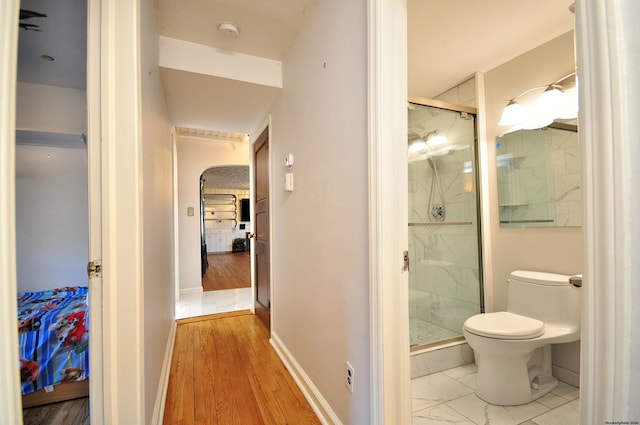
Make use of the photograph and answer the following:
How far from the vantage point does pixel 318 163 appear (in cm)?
160

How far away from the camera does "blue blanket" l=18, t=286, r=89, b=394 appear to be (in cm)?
165

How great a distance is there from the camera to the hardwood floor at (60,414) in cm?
158

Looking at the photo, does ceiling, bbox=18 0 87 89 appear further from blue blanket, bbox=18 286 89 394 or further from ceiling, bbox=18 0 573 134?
blue blanket, bbox=18 286 89 394

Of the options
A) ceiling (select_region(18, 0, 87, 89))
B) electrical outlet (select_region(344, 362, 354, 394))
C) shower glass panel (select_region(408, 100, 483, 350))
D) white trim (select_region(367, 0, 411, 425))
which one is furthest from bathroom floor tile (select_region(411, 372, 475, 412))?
ceiling (select_region(18, 0, 87, 89))

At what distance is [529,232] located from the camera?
2.01 metres

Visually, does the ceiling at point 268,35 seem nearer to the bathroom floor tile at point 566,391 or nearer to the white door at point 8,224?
the white door at point 8,224

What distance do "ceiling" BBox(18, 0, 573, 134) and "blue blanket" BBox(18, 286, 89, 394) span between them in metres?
1.84

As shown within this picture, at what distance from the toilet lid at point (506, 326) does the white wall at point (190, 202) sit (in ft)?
13.0

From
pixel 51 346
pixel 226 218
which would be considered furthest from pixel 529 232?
pixel 226 218

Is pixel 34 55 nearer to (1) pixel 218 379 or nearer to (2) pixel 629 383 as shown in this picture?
(1) pixel 218 379

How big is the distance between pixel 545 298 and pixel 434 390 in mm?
959

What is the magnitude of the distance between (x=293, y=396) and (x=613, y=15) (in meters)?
2.06

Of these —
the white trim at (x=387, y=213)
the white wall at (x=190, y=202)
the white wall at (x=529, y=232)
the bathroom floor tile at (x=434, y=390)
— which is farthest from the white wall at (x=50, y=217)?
the white wall at (x=529, y=232)

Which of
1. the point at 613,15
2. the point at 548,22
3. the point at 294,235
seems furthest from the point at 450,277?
the point at 613,15
